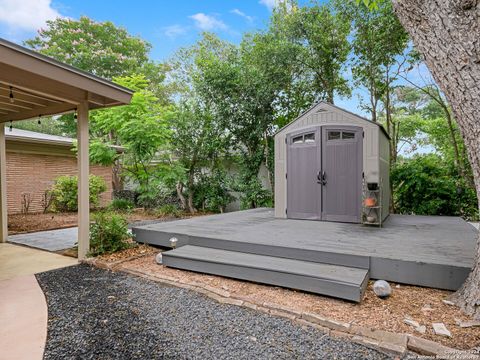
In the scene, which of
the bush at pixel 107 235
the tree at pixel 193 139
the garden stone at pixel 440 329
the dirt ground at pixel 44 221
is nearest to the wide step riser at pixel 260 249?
the bush at pixel 107 235

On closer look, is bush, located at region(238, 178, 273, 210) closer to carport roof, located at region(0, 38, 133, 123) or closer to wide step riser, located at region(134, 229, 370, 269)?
wide step riser, located at region(134, 229, 370, 269)

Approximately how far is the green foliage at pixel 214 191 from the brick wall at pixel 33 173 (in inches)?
186

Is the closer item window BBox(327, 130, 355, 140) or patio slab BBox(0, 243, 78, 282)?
patio slab BBox(0, 243, 78, 282)

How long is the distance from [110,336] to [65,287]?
4.82ft

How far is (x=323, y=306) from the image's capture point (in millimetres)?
2619

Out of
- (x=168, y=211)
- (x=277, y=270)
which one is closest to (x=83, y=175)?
(x=277, y=270)

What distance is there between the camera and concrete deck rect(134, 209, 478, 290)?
2.89 metres

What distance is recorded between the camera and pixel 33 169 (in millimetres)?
9078

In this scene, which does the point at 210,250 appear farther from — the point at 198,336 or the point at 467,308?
the point at 467,308

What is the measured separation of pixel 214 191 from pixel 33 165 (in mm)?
5883

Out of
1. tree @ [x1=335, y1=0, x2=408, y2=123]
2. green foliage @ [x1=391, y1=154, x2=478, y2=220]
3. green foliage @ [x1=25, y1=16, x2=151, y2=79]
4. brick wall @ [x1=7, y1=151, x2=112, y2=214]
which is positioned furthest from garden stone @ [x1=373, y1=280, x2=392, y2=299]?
green foliage @ [x1=25, y1=16, x2=151, y2=79]

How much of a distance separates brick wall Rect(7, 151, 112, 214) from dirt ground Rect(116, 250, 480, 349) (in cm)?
825

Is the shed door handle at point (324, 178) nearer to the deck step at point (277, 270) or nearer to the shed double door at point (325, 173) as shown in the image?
the shed double door at point (325, 173)

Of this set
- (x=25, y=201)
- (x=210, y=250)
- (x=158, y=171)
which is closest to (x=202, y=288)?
(x=210, y=250)
